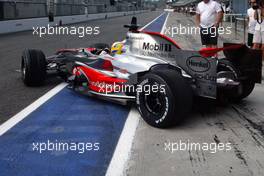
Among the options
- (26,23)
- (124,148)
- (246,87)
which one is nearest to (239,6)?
(26,23)

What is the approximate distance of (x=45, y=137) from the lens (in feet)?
13.0

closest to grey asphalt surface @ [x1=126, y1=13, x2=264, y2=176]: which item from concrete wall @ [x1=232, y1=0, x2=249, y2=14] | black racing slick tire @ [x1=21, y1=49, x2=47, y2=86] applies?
black racing slick tire @ [x1=21, y1=49, x2=47, y2=86]

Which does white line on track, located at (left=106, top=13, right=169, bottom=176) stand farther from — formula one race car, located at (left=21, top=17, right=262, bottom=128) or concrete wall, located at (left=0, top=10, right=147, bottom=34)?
concrete wall, located at (left=0, top=10, right=147, bottom=34)

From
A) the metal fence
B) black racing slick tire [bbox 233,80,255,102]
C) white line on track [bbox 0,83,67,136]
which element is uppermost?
the metal fence

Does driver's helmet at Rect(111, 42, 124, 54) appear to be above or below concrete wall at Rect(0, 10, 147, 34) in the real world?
below

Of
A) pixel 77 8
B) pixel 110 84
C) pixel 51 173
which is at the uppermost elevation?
pixel 77 8

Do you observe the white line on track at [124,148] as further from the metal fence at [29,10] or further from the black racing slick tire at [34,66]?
the metal fence at [29,10]

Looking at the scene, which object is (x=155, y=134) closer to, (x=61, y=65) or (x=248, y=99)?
(x=248, y=99)

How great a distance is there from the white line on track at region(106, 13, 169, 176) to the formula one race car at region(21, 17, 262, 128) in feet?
0.76

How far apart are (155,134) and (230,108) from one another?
4.80ft

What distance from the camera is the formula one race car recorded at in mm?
4082

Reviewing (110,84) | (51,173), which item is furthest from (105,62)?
(51,173)

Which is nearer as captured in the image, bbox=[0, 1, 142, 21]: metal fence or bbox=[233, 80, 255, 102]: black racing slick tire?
bbox=[233, 80, 255, 102]: black racing slick tire

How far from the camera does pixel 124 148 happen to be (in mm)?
3678
